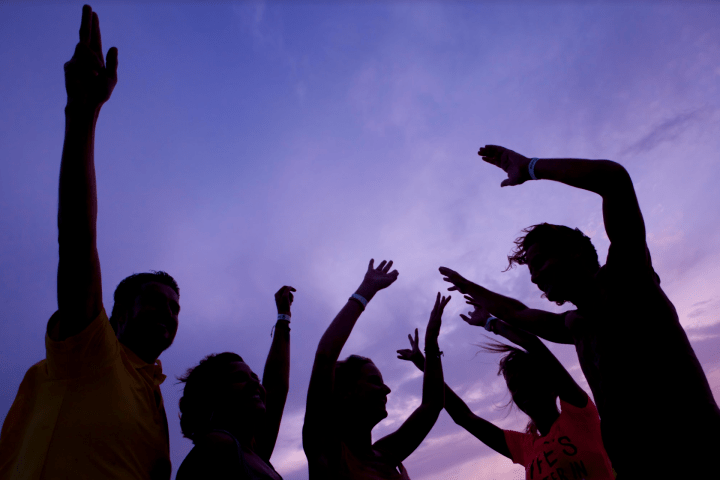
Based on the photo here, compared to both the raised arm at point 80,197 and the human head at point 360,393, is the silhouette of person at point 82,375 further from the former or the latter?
the human head at point 360,393

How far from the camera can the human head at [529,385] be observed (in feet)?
14.9

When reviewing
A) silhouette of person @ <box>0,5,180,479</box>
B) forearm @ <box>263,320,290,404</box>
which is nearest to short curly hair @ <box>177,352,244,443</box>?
silhouette of person @ <box>0,5,180,479</box>

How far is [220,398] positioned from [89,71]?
223 cm

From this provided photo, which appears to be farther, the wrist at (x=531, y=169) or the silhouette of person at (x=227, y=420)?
the wrist at (x=531, y=169)

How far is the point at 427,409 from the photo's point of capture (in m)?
4.25

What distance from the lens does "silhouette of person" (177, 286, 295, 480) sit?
212 cm

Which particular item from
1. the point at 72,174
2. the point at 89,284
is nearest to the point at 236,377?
the point at 89,284

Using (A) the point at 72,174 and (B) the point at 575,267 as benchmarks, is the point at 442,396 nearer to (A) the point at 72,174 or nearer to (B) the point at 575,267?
(B) the point at 575,267

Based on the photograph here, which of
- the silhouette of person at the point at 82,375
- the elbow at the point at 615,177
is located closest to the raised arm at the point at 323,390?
the silhouette of person at the point at 82,375

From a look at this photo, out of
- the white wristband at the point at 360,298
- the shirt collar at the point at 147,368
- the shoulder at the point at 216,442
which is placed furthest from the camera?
the white wristband at the point at 360,298

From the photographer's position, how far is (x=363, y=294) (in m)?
4.00

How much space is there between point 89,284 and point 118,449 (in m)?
0.89

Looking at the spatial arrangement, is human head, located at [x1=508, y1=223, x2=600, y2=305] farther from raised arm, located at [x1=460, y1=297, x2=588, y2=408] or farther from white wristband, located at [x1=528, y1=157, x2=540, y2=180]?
raised arm, located at [x1=460, y1=297, x2=588, y2=408]

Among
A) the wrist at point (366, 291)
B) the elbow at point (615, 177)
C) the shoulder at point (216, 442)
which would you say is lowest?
the shoulder at point (216, 442)
